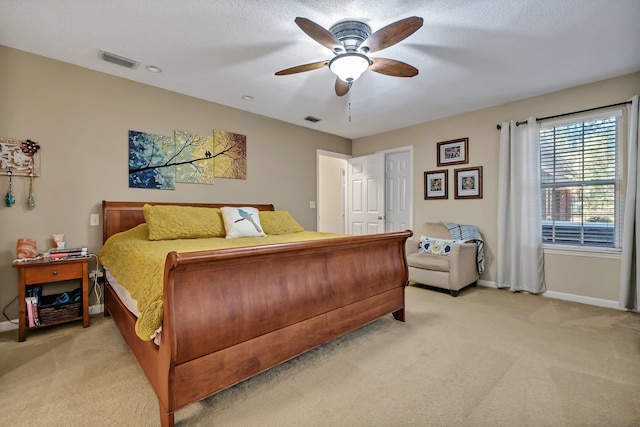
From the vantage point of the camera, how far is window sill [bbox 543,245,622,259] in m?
3.18

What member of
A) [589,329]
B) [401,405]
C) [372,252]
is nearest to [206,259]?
[401,405]

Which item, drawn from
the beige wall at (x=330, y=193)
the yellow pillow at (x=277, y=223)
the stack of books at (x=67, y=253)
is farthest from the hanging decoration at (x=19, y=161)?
the beige wall at (x=330, y=193)

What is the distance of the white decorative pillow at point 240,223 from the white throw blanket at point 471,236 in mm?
2647

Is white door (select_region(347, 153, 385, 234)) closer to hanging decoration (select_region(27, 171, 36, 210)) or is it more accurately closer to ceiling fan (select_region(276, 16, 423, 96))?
ceiling fan (select_region(276, 16, 423, 96))

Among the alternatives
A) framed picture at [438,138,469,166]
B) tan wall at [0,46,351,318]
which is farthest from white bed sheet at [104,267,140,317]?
framed picture at [438,138,469,166]

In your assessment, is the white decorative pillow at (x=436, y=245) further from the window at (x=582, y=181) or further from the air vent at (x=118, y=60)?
the air vent at (x=118, y=60)

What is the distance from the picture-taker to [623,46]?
8.29ft

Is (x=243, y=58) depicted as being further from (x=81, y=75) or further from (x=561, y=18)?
(x=561, y=18)

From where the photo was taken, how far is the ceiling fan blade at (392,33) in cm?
182

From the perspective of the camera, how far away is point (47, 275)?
2471mm

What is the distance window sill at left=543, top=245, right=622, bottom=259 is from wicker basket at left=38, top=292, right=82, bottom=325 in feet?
16.5

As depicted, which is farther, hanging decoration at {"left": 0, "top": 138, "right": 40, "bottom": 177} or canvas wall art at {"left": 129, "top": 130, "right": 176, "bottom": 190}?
canvas wall art at {"left": 129, "top": 130, "right": 176, "bottom": 190}

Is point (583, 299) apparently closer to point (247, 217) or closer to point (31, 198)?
point (247, 217)

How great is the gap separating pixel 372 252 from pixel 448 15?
1860 millimetres
